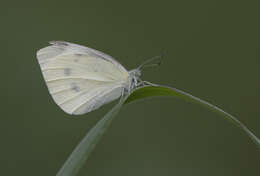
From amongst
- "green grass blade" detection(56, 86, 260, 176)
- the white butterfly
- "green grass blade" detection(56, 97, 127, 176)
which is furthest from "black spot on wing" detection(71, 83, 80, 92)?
"green grass blade" detection(56, 97, 127, 176)

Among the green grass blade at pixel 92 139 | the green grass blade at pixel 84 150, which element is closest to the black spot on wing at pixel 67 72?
the green grass blade at pixel 92 139

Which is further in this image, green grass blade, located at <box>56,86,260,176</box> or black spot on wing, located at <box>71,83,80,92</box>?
black spot on wing, located at <box>71,83,80,92</box>

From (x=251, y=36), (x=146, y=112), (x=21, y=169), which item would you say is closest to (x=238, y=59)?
(x=251, y=36)

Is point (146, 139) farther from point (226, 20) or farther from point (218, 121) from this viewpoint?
point (226, 20)

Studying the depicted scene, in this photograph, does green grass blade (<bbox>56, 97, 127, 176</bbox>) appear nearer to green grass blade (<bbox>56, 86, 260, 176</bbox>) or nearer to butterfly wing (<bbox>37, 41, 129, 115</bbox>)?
green grass blade (<bbox>56, 86, 260, 176</bbox>)

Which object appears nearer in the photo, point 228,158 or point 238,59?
point 228,158

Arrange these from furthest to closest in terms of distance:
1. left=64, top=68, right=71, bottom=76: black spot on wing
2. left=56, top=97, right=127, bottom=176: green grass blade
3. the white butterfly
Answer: left=64, top=68, right=71, bottom=76: black spot on wing → the white butterfly → left=56, top=97, right=127, bottom=176: green grass blade

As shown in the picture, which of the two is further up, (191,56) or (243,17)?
(243,17)

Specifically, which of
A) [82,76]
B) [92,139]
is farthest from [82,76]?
[92,139]
